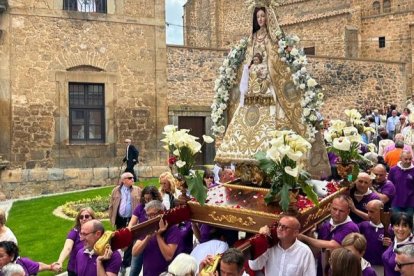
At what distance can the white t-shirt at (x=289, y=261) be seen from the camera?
4.90 m

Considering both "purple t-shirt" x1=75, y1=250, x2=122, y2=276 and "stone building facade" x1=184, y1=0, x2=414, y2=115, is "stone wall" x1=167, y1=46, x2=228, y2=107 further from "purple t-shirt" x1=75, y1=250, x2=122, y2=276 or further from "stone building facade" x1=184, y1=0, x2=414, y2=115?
"purple t-shirt" x1=75, y1=250, x2=122, y2=276

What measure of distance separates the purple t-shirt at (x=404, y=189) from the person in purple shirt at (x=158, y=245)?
13.6 feet

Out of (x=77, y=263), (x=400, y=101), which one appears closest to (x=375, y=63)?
(x=400, y=101)

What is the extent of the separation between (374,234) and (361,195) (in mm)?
882

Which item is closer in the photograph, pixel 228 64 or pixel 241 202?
pixel 241 202

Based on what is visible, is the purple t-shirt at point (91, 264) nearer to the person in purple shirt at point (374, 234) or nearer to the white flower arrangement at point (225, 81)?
the person in purple shirt at point (374, 234)

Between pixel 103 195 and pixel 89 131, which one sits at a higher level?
pixel 89 131

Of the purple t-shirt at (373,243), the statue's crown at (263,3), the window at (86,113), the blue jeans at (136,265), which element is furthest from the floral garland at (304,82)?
the window at (86,113)

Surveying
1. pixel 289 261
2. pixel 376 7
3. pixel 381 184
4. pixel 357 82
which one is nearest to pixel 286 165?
pixel 289 261

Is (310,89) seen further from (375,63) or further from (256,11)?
(375,63)

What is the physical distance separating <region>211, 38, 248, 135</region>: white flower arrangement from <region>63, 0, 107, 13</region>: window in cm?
1198

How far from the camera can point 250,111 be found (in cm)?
717

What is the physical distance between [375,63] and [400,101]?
106 inches

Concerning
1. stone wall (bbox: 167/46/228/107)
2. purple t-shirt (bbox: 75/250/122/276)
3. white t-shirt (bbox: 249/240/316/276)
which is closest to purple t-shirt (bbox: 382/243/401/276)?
white t-shirt (bbox: 249/240/316/276)
